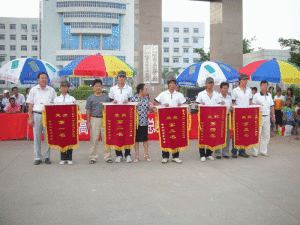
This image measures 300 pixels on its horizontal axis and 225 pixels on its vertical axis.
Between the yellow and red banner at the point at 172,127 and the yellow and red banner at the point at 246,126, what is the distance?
1201mm

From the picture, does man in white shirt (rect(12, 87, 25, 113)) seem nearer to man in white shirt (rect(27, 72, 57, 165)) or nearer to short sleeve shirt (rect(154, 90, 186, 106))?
man in white shirt (rect(27, 72, 57, 165))

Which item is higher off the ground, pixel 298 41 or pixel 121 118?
pixel 298 41

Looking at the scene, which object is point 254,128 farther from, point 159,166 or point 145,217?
point 145,217

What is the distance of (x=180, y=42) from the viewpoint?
7531 cm

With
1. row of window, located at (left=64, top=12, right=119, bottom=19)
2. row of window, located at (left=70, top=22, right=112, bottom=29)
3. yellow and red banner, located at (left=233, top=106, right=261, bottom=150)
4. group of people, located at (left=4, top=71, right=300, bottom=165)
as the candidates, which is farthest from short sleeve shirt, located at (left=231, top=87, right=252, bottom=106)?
row of window, located at (left=70, top=22, right=112, bottom=29)

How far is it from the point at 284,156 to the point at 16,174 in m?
5.63

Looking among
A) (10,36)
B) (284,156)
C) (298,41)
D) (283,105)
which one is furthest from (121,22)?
(284,156)

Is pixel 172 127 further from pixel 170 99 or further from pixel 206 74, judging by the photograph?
pixel 206 74

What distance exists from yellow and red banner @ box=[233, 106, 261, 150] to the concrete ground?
1.44ft

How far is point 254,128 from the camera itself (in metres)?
6.63

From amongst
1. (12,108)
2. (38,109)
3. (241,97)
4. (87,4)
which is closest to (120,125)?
(38,109)

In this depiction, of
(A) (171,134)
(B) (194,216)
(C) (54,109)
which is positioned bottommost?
(B) (194,216)

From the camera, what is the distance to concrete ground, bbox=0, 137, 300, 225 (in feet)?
10.7

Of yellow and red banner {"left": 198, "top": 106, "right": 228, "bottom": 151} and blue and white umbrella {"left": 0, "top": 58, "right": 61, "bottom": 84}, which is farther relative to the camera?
blue and white umbrella {"left": 0, "top": 58, "right": 61, "bottom": 84}
